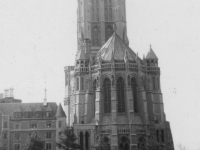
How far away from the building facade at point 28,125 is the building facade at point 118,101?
433cm

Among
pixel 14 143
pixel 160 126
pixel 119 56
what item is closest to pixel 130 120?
pixel 160 126

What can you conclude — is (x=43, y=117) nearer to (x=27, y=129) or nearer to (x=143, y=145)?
(x=27, y=129)

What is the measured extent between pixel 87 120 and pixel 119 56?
605 inches

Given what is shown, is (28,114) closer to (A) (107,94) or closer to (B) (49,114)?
(B) (49,114)

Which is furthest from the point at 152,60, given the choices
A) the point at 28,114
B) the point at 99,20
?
the point at 28,114

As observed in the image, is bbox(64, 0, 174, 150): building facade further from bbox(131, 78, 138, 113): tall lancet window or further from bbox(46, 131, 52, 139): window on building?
bbox(46, 131, 52, 139): window on building

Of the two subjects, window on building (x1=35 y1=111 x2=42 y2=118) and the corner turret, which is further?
the corner turret

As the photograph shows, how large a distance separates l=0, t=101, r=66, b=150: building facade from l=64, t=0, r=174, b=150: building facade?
4.33m

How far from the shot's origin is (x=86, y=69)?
84750mm

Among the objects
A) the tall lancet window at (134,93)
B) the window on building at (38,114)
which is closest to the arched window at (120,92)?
the tall lancet window at (134,93)

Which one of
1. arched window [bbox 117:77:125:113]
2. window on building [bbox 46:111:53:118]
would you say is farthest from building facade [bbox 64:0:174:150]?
window on building [bbox 46:111:53:118]

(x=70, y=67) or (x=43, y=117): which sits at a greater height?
(x=70, y=67)

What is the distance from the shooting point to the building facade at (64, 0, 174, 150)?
77750 millimetres

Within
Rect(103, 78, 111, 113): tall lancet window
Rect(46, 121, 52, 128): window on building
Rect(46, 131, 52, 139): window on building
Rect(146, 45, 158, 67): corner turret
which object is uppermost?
Rect(146, 45, 158, 67): corner turret
